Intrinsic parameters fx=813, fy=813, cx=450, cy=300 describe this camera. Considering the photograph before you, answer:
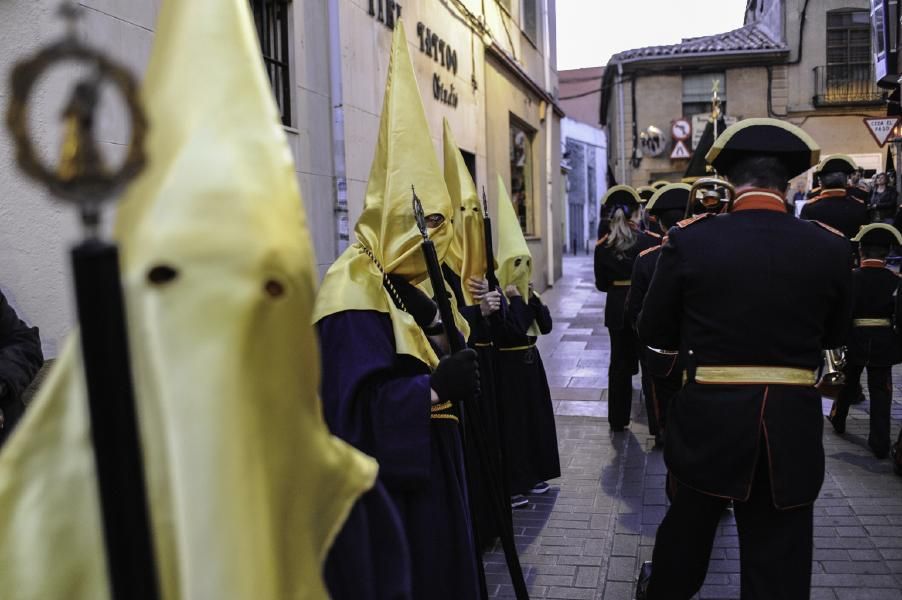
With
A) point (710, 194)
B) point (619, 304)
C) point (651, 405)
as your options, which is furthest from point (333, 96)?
point (710, 194)

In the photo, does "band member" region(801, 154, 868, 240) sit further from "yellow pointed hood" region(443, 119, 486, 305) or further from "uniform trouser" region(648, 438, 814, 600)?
"uniform trouser" region(648, 438, 814, 600)

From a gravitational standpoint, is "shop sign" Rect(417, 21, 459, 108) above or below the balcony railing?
below

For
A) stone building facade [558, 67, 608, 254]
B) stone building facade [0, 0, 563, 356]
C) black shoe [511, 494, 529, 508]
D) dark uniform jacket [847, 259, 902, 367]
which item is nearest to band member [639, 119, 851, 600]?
stone building facade [0, 0, 563, 356]

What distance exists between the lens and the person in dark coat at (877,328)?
5.95 m

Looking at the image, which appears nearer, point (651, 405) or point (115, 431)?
point (115, 431)

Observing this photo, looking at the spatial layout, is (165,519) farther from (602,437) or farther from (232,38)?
(602,437)

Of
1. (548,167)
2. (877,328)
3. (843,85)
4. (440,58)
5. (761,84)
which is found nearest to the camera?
(877,328)

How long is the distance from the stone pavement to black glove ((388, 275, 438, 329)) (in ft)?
5.89

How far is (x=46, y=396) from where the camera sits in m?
1.12

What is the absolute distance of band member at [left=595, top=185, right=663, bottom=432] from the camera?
6.84 metres

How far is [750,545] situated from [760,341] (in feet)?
2.48

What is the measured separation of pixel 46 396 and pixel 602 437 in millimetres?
6125

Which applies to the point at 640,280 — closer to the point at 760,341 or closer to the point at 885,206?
the point at 760,341

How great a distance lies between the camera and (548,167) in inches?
791
